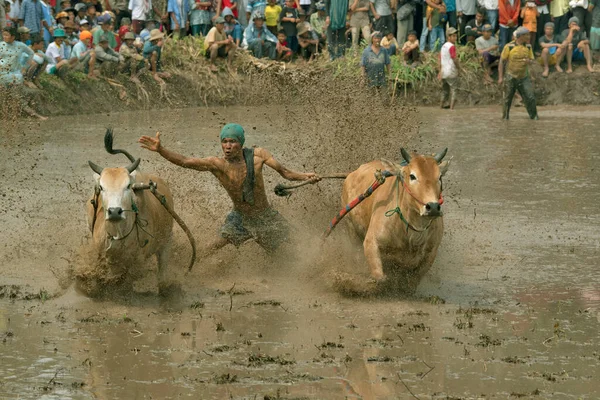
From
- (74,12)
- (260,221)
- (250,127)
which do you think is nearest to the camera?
(260,221)

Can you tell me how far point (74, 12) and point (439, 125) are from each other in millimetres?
8153

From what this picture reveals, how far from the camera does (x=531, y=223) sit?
13.8m

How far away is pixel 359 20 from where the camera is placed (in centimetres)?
2625

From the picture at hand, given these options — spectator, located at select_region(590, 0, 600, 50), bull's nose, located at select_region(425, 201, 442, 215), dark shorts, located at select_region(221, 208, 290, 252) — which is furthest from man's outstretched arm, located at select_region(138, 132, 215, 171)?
spectator, located at select_region(590, 0, 600, 50)

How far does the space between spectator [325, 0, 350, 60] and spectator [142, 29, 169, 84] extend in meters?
3.76

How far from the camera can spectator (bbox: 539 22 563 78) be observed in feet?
87.7

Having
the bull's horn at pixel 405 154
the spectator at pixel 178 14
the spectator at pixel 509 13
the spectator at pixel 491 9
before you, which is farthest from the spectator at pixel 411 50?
the bull's horn at pixel 405 154

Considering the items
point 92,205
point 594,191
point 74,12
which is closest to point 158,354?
point 92,205

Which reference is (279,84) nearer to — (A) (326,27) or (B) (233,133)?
(A) (326,27)

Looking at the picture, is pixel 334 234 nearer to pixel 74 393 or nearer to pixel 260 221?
pixel 260 221

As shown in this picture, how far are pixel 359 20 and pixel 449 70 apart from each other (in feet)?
7.76

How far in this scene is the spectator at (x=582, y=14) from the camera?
87.3 ft

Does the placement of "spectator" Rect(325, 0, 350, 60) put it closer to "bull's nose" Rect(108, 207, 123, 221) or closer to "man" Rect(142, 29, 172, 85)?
"man" Rect(142, 29, 172, 85)

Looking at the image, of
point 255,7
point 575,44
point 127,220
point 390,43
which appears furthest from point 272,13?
point 127,220
